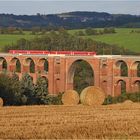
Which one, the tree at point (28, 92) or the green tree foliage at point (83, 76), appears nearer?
the tree at point (28, 92)

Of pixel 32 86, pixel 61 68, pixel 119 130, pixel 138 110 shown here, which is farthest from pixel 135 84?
pixel 119 130

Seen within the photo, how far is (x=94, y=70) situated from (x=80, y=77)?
24.3m

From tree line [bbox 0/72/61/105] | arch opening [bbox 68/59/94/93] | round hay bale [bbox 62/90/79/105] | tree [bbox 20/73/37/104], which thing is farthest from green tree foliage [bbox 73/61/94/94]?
round hay bale [bbox 62/90/79/105]

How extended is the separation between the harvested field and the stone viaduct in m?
51.1

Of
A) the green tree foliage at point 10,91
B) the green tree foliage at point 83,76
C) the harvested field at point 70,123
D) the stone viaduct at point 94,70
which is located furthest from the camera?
the green tree foliage at point 83,76

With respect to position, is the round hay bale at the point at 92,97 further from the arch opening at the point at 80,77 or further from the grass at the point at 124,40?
the grass at the point at 124,40

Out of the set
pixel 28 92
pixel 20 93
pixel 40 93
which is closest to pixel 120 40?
pixel 40 93

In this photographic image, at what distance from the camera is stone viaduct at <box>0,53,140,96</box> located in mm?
81375

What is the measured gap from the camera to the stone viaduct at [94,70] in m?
81.4

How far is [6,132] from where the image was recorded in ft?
66.6

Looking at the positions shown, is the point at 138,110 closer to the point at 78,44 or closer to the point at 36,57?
the point at 36,57

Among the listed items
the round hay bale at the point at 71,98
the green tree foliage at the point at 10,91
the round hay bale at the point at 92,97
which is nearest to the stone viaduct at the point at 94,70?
the green tree foliage at the point at 10,91

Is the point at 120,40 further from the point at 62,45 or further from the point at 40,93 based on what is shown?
the point at 40,93

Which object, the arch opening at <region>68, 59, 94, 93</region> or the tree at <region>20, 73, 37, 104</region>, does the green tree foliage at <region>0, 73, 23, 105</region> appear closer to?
the tree at <region>20, 73, 37, 104</region>
